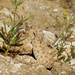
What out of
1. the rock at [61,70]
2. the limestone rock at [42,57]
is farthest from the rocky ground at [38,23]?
the limestone rock at [42,57]

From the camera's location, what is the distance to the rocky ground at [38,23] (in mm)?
1825

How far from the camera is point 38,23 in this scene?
5.07 meters

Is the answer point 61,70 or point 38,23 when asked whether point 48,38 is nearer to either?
point 38,23

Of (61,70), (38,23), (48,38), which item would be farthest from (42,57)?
(38,23)

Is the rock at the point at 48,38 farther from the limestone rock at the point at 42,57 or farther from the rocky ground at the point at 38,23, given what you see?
the limestone rock at the point at 42,57

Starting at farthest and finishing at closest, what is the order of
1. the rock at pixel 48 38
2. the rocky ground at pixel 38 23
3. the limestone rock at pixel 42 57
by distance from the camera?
the rock at pixel 48 38
the limestone rock at pixel 42 57
the rocky ground at pixel 38 23

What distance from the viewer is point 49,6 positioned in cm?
651

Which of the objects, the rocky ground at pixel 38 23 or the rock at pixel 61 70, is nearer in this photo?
the rocky ground at pixel 38 23

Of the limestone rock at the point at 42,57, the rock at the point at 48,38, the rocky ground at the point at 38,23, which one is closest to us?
the rocky ground at the point at 38,23

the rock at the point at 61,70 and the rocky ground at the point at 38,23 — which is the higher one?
the rocky ground at the point at 38,23

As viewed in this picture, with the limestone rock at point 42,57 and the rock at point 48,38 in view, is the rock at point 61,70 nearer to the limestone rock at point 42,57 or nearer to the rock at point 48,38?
the limestone rock at point 42,57

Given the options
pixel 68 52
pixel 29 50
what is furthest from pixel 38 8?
pixel 29 50

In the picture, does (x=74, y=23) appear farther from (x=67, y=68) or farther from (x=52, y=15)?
(x=67, y=68)

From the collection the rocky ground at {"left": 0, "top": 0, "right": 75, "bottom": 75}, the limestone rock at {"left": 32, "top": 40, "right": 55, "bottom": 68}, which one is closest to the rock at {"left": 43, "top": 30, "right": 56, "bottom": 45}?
the rocky ground at {"left": 0, "top": 0, "right": 75, "bottom": 75}
